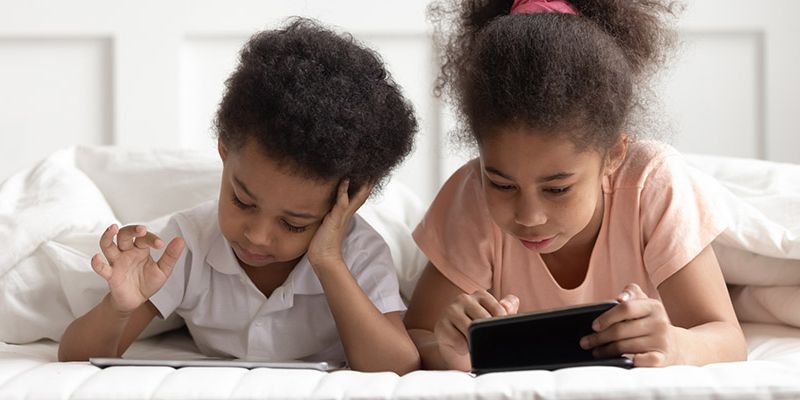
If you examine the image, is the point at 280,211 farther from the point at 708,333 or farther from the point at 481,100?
the point at 708,333

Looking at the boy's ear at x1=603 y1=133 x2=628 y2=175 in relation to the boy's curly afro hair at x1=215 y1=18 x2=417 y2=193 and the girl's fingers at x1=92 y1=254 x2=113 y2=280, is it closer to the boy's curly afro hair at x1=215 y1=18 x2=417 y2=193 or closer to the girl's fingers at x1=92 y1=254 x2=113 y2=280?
the boy's curly afro hair at x1=215 y1=18 x2=417 y2=193

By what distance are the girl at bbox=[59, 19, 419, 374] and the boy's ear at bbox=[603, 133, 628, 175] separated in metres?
0.24

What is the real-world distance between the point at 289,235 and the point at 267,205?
0.05 meters

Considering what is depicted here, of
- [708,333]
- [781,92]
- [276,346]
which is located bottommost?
[276,346]

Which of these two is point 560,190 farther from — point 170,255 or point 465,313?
point 170,255

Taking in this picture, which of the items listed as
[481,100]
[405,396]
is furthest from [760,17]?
[405,396]

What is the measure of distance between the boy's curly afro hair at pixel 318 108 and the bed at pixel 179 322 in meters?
A: 0.27

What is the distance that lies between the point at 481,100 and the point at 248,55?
302mm

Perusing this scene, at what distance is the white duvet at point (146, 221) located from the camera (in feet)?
4.71

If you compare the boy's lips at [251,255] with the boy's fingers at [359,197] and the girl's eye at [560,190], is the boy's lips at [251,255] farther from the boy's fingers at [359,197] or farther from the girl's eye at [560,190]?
the girl's eye at [560,190]

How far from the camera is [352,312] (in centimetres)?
125

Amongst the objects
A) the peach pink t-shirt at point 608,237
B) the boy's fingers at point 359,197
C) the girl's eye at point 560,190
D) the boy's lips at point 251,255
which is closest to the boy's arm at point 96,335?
the boy's lips at point 251,255

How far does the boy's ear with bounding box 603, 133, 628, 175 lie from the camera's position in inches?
49.0

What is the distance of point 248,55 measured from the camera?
130 centimetres
